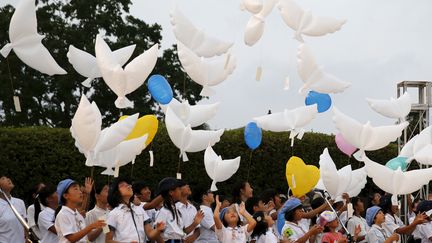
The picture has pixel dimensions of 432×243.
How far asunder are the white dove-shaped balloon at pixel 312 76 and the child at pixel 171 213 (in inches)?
86.1

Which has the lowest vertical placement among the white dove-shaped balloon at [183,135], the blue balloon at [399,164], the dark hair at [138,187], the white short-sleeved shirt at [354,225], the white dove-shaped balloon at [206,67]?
→ the white short-sleeved shirt at [354,225]

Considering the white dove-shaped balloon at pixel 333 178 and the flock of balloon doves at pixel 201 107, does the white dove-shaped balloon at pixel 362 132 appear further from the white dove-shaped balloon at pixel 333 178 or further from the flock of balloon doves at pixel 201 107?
the white dove-shaped balloon at pixel 333 178

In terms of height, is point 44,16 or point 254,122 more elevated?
point 44,16

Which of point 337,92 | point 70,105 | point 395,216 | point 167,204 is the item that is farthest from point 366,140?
point 70,105

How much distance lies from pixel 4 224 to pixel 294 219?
9.12 feet

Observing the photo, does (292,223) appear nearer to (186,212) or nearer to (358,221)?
(186,212)

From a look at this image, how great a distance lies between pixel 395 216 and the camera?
8.94 m

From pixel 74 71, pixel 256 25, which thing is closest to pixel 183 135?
pixel 256 25

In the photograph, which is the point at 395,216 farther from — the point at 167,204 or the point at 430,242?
the point at 167,204

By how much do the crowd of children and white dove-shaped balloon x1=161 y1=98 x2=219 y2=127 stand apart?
2.80ft

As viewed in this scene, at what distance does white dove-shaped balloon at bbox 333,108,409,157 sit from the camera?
327 inches

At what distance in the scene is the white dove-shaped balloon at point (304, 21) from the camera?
24.9 ft

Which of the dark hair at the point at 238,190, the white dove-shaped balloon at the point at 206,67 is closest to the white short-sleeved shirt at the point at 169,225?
the dark hair at the point at 238,190

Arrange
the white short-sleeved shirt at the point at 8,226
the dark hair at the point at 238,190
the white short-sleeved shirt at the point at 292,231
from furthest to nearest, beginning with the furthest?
the dark hair at the point at 238,190 → the white short-sleeved shirt at the point at 292,231 → the white short-sleeved shirt at the point at 8,226
